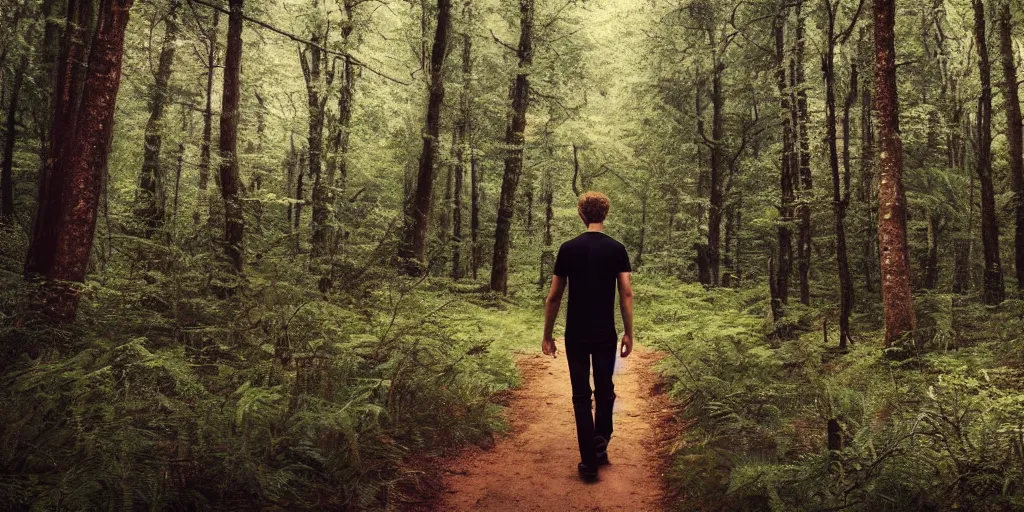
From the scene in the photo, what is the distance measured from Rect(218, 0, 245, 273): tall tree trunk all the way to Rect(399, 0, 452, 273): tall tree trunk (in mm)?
5363

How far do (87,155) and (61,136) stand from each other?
1614 millimetres

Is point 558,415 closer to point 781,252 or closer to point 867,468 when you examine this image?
point 867,468

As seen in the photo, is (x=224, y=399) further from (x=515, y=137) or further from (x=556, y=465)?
(x=515, y=137)

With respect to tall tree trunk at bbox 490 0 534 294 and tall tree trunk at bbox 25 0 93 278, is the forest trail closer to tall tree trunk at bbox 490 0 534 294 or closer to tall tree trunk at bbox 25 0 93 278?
tall tree trunk at bbox 25 0 93 278

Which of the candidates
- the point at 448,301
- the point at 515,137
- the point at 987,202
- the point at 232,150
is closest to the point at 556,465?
the point at 448,301

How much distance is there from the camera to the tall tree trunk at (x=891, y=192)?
9.56 m

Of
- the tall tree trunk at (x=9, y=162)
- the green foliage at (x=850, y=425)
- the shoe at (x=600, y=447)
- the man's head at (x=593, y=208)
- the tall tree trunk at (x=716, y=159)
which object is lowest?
the shoe at (x=600, y=447)

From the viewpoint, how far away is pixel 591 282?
520 cm

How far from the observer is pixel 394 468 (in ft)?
16.9

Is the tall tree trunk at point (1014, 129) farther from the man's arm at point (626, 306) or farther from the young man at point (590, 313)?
the young man at point (590, 313)

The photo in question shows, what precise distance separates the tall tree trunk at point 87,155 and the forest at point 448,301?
0.03m

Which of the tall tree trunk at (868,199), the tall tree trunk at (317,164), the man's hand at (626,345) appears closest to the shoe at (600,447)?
the man's hand at (626,345)

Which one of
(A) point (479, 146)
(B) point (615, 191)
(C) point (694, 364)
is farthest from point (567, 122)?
(C) point (694, 364)

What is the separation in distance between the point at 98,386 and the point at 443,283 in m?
12.1
